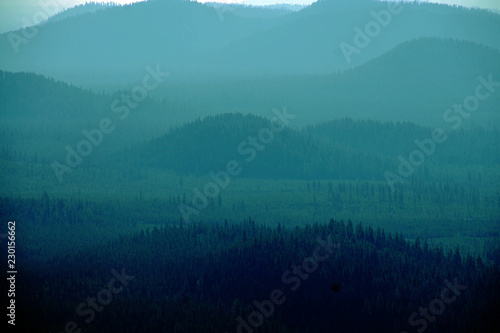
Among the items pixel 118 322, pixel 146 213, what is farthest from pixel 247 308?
pixel 146 213

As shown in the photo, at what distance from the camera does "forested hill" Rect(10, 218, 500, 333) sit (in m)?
90.3

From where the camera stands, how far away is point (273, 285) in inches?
4166

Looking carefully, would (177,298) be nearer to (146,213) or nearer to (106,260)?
(106,260)

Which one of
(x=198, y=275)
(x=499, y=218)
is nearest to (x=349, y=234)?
(x=198, y=275)

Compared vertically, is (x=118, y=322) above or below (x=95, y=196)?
below

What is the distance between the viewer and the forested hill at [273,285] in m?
90.3

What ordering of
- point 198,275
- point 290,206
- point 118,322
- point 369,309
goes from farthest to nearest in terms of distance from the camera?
Result: point 290,206, point 198,275, point 369,309, point 118,322

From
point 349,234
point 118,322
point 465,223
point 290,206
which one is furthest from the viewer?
point 290,206

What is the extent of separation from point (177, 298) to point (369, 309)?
61.1 feet

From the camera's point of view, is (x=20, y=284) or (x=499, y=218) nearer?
(x=20, y=284)

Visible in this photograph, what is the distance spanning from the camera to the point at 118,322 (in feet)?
293

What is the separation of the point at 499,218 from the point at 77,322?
9721cm

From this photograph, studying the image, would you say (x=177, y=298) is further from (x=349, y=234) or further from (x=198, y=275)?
(x=349, y=234)

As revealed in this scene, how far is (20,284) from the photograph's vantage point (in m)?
97.9
